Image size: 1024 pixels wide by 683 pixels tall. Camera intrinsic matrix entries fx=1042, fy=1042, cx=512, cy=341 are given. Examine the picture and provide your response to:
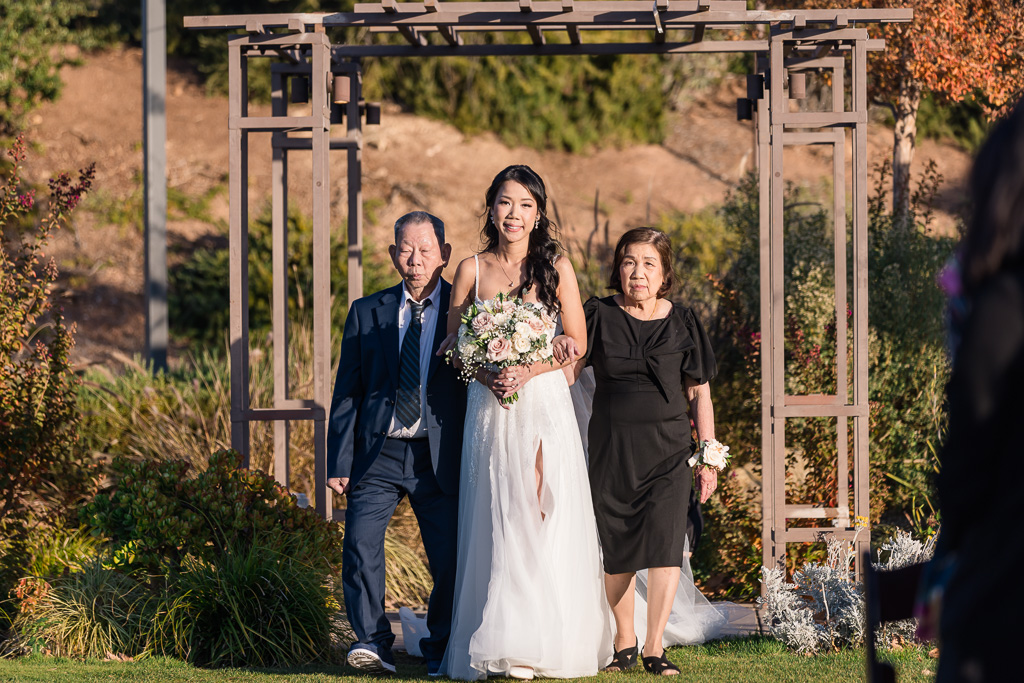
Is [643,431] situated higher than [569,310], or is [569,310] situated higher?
[569,310]

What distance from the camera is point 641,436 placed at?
187 inches

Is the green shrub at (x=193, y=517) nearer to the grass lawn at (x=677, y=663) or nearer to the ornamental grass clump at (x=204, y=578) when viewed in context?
the ornamental grass clump at (x=204, y=578)

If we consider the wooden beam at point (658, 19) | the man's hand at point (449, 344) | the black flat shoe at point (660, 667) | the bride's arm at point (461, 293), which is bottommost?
the black flat shoe at point (660, 667)

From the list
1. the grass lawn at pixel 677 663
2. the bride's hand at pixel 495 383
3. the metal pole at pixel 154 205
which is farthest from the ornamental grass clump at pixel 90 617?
the metal pole at pixel 154 205

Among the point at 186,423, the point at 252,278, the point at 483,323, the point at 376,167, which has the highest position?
the point at 376,167

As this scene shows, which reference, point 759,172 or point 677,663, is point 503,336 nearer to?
point 677,663

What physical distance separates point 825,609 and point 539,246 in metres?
2.18

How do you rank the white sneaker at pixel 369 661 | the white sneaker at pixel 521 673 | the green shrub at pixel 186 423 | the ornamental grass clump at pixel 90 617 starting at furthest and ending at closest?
the green shrub at pixel 186 423, the ornamental grass clump at pixel 90 617, the white sneaker at pixel 369 661, the white sneaker at pixel 521 673

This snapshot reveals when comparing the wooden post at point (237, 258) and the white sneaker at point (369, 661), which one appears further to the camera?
the wooden post at point (237, 258)

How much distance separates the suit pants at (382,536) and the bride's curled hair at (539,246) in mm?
864

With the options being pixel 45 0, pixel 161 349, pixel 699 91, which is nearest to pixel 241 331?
pixel 161 349

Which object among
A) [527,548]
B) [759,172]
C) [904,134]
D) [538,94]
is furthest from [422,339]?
[538,94]

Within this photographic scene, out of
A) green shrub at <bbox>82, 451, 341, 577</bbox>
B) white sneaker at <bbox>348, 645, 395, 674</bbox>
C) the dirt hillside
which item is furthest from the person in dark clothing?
the dirt hillside

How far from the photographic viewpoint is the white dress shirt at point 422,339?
4.68 m
